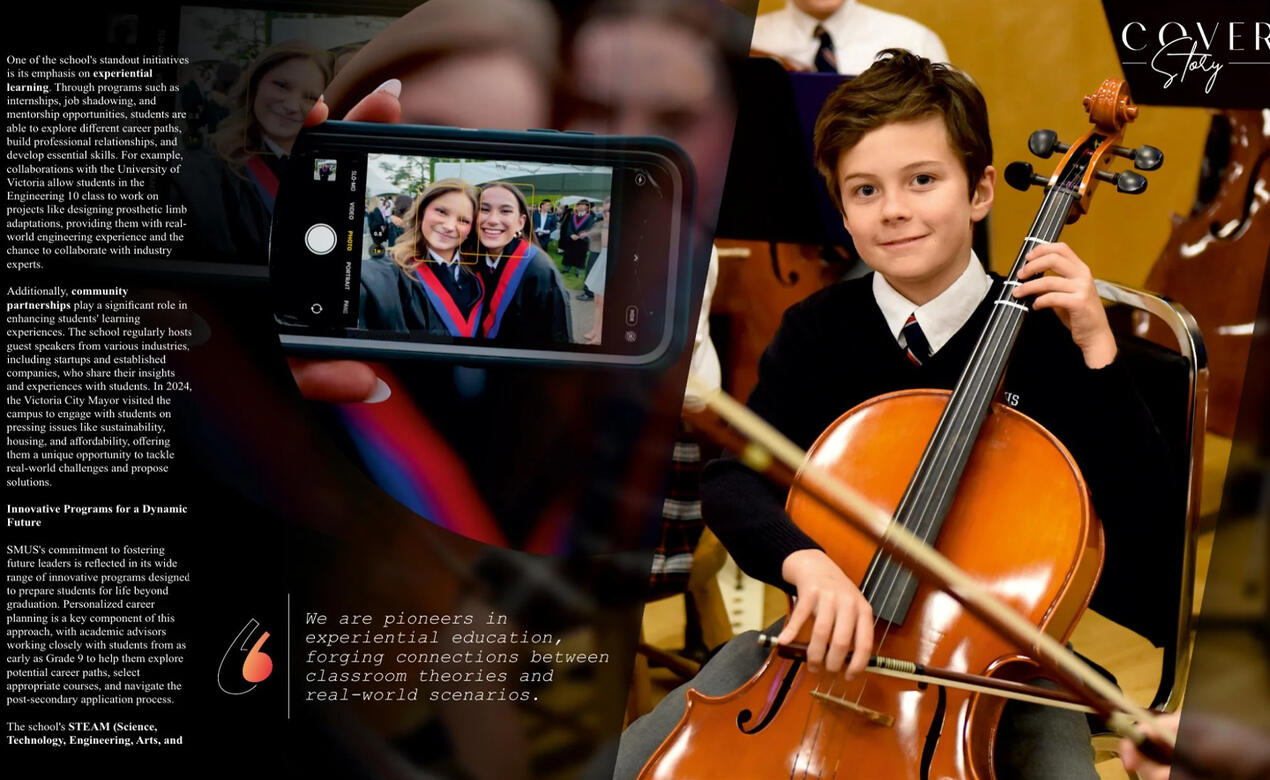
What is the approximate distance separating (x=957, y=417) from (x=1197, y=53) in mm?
380

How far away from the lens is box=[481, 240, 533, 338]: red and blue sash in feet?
3.18

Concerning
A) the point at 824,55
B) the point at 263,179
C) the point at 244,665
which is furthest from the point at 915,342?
the point at 244,665

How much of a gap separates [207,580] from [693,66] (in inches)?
27.8

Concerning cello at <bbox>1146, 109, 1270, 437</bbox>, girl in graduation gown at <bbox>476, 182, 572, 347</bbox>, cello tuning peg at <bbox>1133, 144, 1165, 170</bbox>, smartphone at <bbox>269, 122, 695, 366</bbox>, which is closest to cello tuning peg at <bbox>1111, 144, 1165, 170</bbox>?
cello tuning peg at <bbox>1133, 144, 1165, 170</bbox>

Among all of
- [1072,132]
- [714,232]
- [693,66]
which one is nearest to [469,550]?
[714,232]

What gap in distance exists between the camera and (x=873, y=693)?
77 centimetres

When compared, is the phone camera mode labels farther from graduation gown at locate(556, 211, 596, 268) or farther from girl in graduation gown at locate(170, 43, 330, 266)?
graduation gown at locate(556, 211, 596, 268)

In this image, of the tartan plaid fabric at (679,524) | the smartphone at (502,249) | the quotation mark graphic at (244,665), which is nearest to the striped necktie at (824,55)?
the smartphone at (502,249)

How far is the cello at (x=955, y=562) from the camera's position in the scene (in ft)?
2.46

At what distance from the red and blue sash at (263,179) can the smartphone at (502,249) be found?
0.06 ft

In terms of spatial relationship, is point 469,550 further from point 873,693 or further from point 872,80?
point 872,80

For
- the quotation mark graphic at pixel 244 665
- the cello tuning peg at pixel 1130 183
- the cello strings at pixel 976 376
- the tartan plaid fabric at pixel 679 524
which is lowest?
the quotation mark graphic at pixel 244 665

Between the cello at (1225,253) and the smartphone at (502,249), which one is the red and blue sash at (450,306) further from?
the cello at (1225,253)

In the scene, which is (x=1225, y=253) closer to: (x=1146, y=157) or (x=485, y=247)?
(x=1146, y=157)
